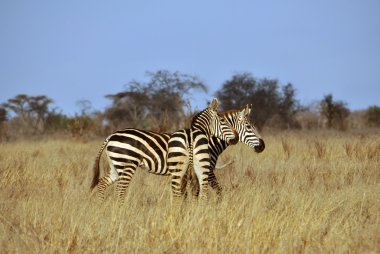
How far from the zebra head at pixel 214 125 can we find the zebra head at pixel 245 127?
0.50m

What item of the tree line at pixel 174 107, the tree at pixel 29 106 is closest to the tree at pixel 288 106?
the tree line at pixel 174 107

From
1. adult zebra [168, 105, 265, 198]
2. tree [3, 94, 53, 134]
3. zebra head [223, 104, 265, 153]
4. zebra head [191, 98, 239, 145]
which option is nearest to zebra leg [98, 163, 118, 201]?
adult zebra [168, 105, 265, 198]

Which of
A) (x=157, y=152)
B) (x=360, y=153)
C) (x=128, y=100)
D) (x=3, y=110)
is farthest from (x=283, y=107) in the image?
(x=157, y=152)

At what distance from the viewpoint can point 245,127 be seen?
707 cm

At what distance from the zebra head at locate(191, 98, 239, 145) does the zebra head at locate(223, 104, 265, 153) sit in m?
0.50

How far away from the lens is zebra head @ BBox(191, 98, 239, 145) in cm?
638

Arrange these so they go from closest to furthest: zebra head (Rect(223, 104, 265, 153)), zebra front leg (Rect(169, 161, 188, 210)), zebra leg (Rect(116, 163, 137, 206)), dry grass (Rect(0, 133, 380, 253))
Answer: dry grass (Rect(0, 133, 380, 253)) → zebra front leg (Rect(169, 161, 188, 210)) → zebra leg (Rect(116, 163, 137, 206)) → zebra head (Rect(223, 104, 265, 153))

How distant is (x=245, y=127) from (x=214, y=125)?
27.9 inches

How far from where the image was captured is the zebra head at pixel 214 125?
638 centimetres

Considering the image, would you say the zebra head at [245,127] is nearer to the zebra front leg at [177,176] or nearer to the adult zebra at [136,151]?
the adult zebra at [136,151]

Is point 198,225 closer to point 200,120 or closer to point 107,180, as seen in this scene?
point 200,120

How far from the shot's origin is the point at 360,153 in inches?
408

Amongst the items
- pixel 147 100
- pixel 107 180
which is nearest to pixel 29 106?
pixel 147 100

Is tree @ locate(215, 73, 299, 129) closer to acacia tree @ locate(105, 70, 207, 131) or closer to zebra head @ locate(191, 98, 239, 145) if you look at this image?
acacia tree @ locate(105, 70, 207, 131)
